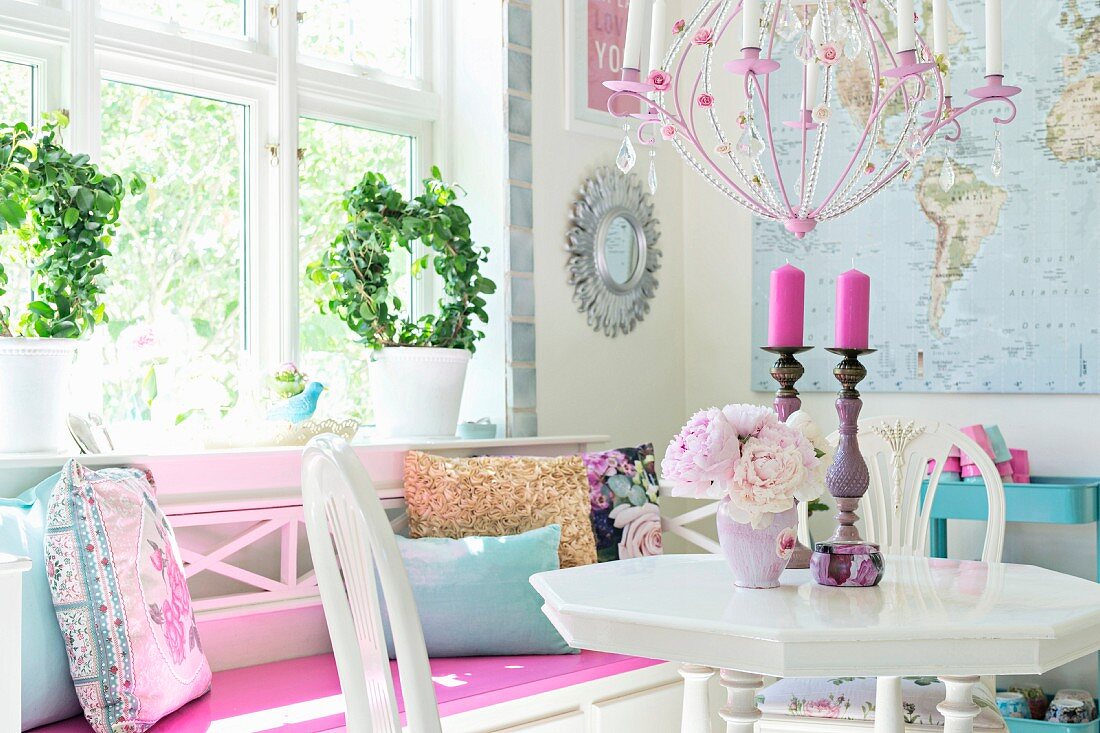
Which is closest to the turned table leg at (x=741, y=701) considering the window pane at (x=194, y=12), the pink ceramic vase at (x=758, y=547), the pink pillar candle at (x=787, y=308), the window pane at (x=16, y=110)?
the pink ceramic vase at (x=758, y=547)

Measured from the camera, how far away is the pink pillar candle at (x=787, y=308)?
1670 mm

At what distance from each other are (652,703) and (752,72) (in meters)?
1.42

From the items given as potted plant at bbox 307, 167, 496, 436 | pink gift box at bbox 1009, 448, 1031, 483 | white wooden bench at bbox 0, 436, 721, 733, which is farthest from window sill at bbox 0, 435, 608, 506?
pink gift box at bbox 1009, 448, 1031, 483

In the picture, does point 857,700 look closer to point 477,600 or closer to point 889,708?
point 889,708

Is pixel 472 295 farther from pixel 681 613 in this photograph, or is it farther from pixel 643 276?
pixel 681 613

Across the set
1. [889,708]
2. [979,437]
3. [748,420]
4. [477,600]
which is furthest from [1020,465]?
[748,420]

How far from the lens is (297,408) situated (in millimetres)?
2666

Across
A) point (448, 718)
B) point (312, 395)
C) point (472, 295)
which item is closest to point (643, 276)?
point (472, 295)

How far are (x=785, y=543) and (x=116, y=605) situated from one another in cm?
111

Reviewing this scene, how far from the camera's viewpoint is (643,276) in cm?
352

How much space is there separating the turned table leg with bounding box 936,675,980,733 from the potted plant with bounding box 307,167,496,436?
154 centimetres

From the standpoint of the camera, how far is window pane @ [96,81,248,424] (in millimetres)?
2623

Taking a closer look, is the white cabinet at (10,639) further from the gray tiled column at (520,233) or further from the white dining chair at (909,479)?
the gray tiled column at (520,233)

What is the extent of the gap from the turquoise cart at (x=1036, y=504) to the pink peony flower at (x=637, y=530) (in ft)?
2.32
